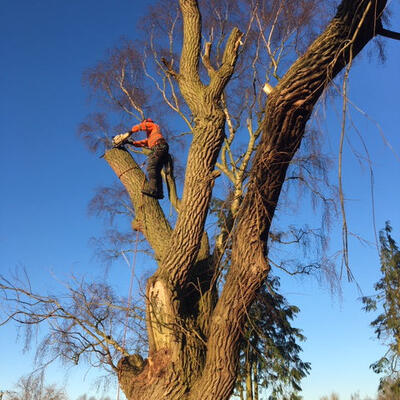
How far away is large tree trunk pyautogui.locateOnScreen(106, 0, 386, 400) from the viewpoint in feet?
10.8

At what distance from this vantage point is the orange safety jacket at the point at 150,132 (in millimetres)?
5894

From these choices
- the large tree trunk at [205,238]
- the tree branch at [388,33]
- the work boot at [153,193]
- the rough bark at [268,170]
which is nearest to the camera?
the tree branch at [388,33]

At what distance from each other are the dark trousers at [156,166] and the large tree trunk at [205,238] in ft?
0.71

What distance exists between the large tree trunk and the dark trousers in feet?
0.71

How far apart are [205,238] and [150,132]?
5.73 feet

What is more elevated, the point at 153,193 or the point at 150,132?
the point at 150,132

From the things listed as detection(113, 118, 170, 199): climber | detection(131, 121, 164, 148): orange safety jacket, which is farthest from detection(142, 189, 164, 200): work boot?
detection(131, 121, 164, 148): orange safety jacket

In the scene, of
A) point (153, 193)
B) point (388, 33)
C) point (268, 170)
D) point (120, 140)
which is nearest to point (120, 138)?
point (120, 140)

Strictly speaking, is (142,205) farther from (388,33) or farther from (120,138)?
(388,33)

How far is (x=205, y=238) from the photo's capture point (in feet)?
18.2

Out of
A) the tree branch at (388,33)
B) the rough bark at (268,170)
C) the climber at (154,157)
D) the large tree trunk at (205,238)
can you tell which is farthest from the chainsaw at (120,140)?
the tree branch at (388,33)

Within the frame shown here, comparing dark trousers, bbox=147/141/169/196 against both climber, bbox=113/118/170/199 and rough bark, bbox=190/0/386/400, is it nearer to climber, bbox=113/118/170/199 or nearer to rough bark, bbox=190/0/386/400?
climber, bbox=113/118/170/199

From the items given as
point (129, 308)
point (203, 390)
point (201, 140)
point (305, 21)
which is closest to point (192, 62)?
point (201, 140)

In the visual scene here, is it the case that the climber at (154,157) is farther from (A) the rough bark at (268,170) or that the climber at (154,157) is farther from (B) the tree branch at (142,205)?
(A) the rough bark at (268,170)
